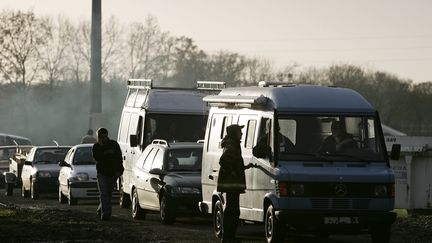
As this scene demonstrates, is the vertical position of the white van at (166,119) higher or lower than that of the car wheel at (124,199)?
higher

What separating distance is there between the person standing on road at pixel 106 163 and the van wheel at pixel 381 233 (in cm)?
802

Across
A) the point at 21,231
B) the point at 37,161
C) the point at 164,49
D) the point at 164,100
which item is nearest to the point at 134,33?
the point at 164,49

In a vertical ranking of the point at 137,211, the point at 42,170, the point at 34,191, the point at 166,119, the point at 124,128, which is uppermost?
the point at 166,119

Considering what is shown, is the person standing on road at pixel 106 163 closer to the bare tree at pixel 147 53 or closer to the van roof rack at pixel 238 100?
the van roof rack at pixel 238 100

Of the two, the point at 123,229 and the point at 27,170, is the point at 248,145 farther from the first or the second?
the point at 27,170

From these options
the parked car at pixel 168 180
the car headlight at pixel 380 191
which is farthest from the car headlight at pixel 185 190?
the car headlight at pixel 380 191

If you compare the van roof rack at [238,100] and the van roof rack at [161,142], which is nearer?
the van roof rack at [238,100]

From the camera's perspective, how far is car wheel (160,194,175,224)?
87.1 ft

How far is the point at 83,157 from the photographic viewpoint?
36625mm

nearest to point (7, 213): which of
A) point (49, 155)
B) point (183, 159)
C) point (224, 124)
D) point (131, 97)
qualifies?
point (183, 159)

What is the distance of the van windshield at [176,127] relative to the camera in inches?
1264

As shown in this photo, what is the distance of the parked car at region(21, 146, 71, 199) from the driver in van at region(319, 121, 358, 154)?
19.3 metres

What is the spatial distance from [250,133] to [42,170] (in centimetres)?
1837

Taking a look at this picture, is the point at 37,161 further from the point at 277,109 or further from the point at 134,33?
the point at 134,33
